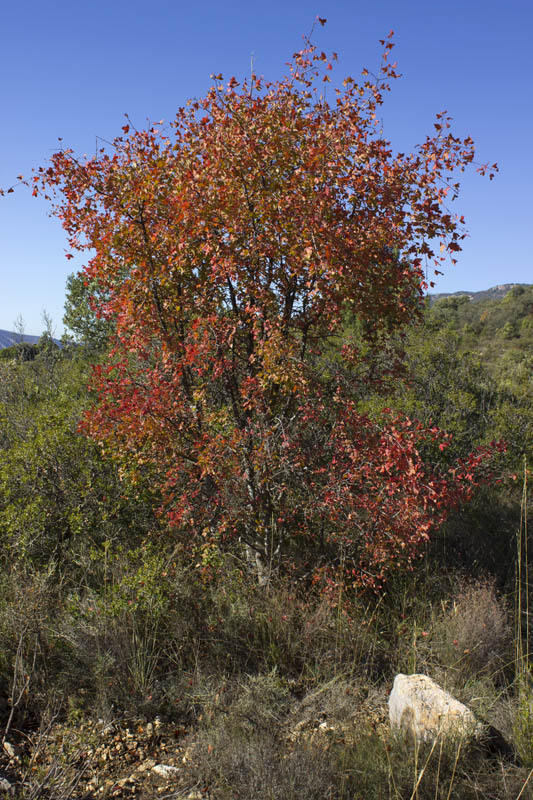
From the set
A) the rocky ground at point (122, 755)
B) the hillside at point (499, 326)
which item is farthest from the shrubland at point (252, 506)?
the hillside at point (499, 326)

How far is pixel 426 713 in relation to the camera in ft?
10.1

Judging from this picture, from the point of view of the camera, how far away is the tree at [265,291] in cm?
379

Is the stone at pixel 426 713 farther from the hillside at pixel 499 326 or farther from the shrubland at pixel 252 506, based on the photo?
the hillside at pixel 499 326

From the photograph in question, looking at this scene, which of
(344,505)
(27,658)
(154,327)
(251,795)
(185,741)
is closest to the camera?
(251,795)

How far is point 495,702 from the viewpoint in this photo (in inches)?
138

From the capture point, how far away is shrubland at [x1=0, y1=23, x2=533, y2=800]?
335 cm

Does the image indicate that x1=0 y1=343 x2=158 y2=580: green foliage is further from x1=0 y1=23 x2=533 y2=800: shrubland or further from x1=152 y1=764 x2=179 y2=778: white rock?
x1=152 y1=764 x2=179 y2=778: white rock

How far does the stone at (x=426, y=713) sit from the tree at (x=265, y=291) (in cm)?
98

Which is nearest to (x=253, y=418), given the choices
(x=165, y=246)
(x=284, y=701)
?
(x=165, y=246)

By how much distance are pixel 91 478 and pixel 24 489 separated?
0.71 meters

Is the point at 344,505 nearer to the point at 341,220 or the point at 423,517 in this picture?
the point at 423,517

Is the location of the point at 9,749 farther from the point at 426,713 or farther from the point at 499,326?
the point at 499,326

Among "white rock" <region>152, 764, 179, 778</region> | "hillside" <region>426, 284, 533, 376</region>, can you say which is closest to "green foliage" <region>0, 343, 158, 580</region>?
"white rock" <region>152, 764, 179, 778</region>

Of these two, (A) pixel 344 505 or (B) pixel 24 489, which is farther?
(B) pixel 24 489
